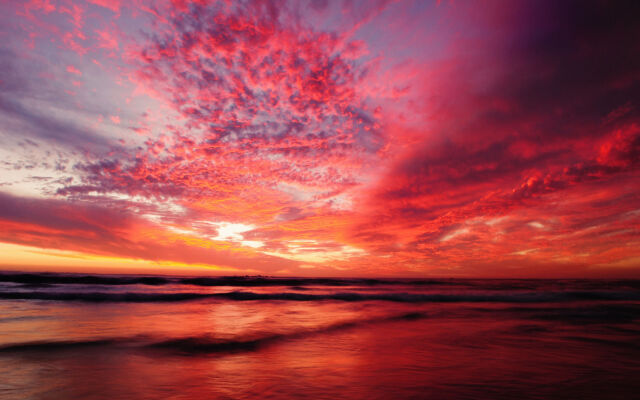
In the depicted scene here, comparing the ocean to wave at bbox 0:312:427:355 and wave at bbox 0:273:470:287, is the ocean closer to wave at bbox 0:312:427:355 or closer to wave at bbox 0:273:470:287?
wave at bbox 0:312:427:355

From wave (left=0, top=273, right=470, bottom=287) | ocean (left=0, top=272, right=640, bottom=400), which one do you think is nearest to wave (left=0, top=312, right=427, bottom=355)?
ocean (left=0, top=272, right=640, bottom=400)

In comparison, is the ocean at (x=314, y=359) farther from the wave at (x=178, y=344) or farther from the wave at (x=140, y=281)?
the wave at (x=140, y=281)

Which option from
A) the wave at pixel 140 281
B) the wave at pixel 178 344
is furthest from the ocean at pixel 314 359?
the wave at pixel 140 281

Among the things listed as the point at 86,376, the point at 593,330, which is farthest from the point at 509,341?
the point at 86,376

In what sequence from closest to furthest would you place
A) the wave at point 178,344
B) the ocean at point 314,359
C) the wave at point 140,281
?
the ocean at point 314,359 < the wave at point 178,344 < the wave at point 140,281

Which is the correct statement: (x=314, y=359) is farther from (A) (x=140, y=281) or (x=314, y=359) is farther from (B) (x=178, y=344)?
(A) (x=140, y=281)

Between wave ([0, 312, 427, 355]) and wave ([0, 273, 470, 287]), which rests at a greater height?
wave ([0, 312, 427, 355])

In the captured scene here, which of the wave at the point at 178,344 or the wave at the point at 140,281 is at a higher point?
the wave at the point at 178,344

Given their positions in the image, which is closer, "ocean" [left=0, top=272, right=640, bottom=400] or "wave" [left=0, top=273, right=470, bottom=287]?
"ocean" [left=0, top=272, right=640, bottom=400]

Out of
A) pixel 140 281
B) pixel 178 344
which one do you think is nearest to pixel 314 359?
pixel 178 344

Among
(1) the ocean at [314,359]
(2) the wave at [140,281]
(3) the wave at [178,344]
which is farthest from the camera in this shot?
(2) the wave at [140,281]

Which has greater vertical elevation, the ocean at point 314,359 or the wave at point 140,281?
the ocean at point 314,359

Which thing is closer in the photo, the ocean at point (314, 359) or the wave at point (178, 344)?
the ocean at point (314, 359)

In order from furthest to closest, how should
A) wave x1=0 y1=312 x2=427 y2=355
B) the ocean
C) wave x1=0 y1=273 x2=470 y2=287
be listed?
wave x1=0 y1=273 x2=470 y2=287
wave x1=0 y1=312 x2=427 y2=355
the ocean
